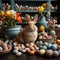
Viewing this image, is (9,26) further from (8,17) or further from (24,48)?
(24,48)

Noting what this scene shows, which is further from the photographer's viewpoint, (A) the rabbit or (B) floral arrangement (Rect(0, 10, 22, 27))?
(B) floral arrangement (Rect(0, 10, 22, 27))

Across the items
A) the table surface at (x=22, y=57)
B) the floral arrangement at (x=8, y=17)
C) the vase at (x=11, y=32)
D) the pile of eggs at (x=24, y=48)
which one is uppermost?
the floral arrangement at (x=8, y=17)

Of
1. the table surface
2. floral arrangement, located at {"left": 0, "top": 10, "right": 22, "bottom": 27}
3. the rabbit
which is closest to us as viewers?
the table surface

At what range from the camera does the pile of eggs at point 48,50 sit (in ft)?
4.18

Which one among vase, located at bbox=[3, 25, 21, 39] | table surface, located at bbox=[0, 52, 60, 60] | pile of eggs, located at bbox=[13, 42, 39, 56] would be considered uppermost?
vase, located at bbox=[3, 25, 21, 39]

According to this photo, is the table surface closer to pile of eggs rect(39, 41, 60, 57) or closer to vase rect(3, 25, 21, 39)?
pile of eggs rect(39, 41, 60, 57)

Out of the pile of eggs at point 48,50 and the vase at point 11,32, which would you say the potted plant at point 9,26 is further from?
the pile of eggs at point 48,50

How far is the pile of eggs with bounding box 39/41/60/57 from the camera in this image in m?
1.28

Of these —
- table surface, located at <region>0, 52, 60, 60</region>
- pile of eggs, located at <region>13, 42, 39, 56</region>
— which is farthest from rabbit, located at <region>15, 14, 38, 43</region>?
table surface, located at <region>0, 52, 60, 60</region>

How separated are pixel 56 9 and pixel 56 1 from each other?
0.76 ft

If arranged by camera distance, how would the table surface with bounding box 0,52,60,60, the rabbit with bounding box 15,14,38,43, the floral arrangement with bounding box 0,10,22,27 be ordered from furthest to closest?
1. the floral arrangement with bounding box 0,10,22,27
2. the rabbit with bounding box 15,14,38,43
3. the table surface with bounding box 0,52,60,60

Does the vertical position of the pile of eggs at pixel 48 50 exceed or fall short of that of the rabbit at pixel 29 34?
it falls short

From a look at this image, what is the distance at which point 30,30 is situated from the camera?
1442 millimetres

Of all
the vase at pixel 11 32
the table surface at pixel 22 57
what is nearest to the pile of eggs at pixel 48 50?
the table surface at pixel 22 57
